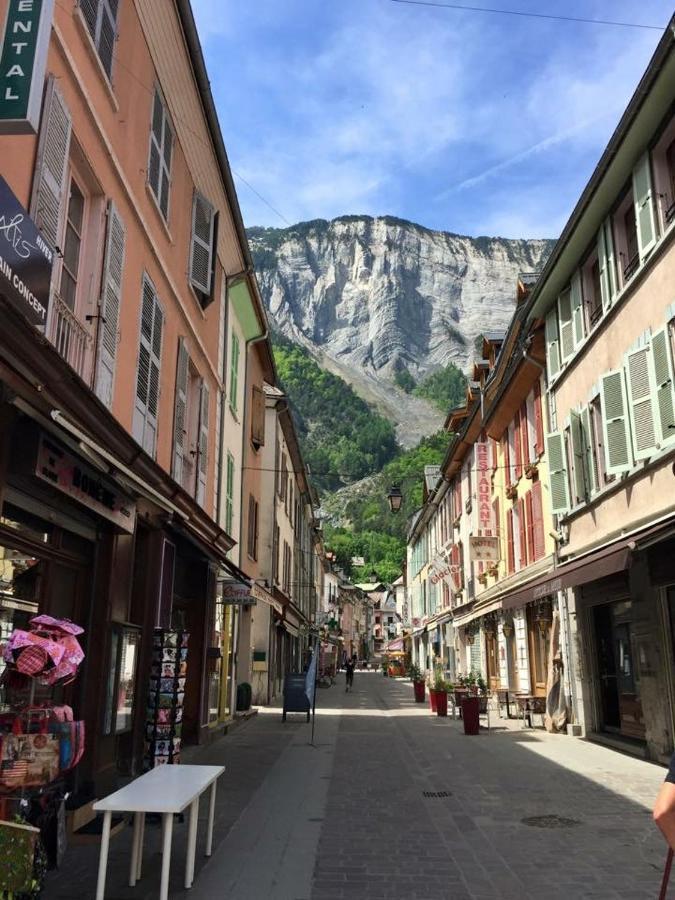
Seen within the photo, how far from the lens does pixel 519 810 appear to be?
8.09m

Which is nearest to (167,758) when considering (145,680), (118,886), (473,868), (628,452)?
(145,680)

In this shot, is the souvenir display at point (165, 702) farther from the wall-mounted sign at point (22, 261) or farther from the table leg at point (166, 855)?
the wall-mounted sign at point (22, 261)

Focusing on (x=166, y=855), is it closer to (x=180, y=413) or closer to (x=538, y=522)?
(x=180, y=413)

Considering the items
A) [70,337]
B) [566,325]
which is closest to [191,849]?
[70,337]

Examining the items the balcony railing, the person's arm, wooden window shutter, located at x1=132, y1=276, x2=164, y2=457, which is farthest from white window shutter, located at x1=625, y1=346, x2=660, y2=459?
the person's arm

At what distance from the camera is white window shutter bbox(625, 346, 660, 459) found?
11.0m

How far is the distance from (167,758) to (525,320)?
47.0ft

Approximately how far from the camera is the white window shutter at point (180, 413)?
1157 cm

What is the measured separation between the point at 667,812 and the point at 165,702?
21.3 feet

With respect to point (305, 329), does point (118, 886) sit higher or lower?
lower

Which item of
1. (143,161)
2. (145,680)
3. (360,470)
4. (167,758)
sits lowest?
(167,758)

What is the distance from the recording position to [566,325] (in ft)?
52.0

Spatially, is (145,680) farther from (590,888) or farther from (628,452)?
(628,452)

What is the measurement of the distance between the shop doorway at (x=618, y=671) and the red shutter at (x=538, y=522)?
373 centimetres
